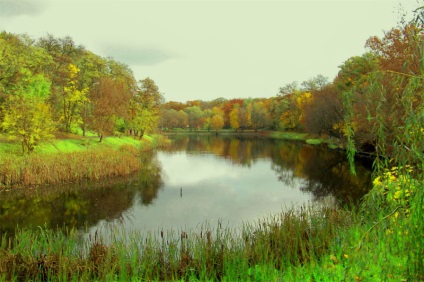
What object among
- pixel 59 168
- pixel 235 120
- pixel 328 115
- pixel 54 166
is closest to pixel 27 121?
pixel 54 166

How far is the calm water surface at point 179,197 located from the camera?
14.7 meters

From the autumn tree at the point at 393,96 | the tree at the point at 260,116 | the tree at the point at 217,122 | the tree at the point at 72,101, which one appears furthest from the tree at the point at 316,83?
the autumn tree at the point at 393,96

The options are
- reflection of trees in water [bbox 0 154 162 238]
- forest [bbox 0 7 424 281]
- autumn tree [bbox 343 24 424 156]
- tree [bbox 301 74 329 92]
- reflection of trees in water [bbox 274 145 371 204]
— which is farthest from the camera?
tree [bbox 301 74 329 92]

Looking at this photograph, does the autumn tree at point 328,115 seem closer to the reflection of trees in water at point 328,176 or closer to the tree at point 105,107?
the reflection of trees in water at point 328,176

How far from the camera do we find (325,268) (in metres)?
7.01

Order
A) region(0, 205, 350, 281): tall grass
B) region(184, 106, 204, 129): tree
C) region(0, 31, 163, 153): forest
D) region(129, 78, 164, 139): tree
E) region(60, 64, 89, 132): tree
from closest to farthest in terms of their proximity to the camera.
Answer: region(0, 205, 350, 281): tall grass, region(0, 31, 163, 153): forest, region(60, 64, 89, 132): tree, region(129, 78, 164, 139): tree, region(184, 106, 204, 129): tree

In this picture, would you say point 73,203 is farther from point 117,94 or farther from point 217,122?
point 217,122

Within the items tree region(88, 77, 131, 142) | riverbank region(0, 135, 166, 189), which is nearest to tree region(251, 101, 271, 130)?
tree region(88, 77, 131, 142)

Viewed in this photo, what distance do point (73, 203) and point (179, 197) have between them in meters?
6.51

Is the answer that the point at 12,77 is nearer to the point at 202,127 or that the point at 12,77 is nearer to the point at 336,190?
the point at 336,190

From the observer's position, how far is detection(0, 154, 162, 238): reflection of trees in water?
571 inches

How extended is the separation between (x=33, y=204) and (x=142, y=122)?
36.4m

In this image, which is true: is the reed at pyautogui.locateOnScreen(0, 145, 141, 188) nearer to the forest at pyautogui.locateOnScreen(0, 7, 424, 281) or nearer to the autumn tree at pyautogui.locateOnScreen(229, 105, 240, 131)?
the forest at pyautogui.locateOnScreen(0, 7, 424, 281)

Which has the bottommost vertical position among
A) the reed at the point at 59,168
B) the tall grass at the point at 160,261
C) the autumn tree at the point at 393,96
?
the tall grass at the point at 160,261
